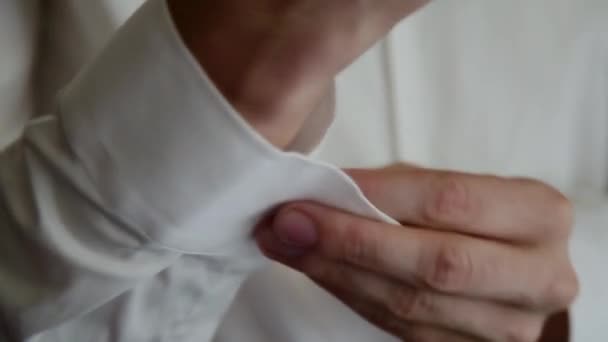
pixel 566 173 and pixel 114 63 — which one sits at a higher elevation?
pixel 114 63

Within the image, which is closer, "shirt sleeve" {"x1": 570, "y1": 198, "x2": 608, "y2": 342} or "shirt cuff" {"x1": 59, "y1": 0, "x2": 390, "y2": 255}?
"shirt cuff" {"x1": 59, "y1": 0, "x2": 390, "y2": 255}

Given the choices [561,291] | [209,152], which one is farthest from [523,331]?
[209,152]

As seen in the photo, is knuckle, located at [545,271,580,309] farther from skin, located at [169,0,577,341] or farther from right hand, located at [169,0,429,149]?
right hand, located at [169,0,429,149]

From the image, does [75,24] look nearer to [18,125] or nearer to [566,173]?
[18,125]

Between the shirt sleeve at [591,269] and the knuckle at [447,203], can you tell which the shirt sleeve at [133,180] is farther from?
the shirt sleeve at [591,269]

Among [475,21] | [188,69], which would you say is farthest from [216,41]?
[475,21]

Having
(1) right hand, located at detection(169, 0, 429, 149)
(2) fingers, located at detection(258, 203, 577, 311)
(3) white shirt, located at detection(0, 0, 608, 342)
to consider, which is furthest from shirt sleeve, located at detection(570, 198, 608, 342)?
(1) right hand, located at detection(169, 0, 429, 149)
